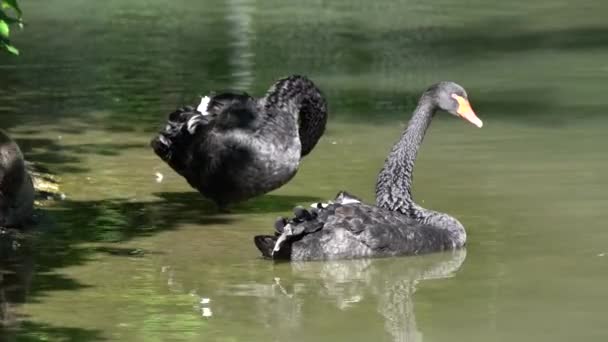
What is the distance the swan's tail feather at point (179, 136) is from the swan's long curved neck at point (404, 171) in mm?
1408

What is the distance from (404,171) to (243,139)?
1078 millimetres

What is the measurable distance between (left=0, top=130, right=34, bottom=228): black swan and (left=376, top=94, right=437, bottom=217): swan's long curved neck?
2.15 metres

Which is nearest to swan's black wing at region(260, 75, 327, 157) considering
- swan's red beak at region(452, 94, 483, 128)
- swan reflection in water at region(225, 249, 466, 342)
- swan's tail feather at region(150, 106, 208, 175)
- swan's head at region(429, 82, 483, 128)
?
swan's tail feather at region(150, 106, 208, 175)

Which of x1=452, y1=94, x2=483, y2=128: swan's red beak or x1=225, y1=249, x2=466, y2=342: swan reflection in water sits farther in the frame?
x1=452, y1=94, x2=483, y2=128: swan's red beak

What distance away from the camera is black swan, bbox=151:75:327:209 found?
962 cm

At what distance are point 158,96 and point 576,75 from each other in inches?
174

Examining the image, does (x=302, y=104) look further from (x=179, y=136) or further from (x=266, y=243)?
(x=266, y=243)

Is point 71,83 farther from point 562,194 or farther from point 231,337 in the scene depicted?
point 231,337

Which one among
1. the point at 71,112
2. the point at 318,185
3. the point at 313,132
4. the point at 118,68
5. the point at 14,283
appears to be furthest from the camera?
the point at 118,68

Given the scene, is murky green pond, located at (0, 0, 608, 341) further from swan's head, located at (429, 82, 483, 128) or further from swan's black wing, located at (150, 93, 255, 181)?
swan's head, located at (429, 82, 483, 128)

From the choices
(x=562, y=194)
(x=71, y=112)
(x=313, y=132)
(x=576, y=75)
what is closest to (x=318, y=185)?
(x=313, y=132)

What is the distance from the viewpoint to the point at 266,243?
28.3 ft

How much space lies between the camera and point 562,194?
33.8 feet

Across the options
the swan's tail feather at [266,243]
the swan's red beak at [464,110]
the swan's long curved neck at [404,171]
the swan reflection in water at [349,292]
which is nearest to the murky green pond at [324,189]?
the swan reflection in water at [349,292]
